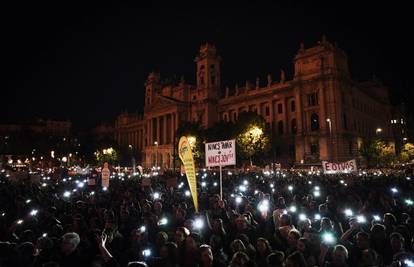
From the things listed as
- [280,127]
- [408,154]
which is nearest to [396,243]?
[280,127]

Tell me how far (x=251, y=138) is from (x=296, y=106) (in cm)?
1308

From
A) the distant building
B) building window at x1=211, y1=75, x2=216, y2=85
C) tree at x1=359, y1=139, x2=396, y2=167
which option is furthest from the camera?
the distant building

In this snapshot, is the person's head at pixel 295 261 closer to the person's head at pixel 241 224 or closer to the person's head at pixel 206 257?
the person's head at pixel 206 257

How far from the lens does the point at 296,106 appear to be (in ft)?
193

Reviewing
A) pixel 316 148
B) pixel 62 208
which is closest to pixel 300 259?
pixel 62 208

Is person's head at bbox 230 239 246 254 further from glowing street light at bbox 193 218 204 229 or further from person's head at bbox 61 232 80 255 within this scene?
person's head at bbox 61 232 80 255

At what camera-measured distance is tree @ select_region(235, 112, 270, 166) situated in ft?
165

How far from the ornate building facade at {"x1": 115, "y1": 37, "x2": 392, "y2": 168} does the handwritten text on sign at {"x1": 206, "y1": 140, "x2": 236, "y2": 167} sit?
3656 centimetres

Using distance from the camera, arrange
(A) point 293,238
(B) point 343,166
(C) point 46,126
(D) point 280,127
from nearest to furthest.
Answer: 1. (A) point 293,238
2. (B) point 343,166
3. (D) point 280,127
4. (C) point 46,126

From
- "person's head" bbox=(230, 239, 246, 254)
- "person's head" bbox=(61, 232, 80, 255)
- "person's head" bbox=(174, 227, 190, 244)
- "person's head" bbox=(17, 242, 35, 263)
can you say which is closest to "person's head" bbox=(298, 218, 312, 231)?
"person's head" bbox=(230, 239, 246, 254)

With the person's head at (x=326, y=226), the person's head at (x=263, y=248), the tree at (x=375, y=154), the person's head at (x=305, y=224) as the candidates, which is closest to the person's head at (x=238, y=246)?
the person's head at (x=263, y=248)

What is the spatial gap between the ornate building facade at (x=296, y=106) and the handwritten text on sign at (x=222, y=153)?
36.6m

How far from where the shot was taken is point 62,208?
11922mm

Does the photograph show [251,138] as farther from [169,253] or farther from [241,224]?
[169,253]
